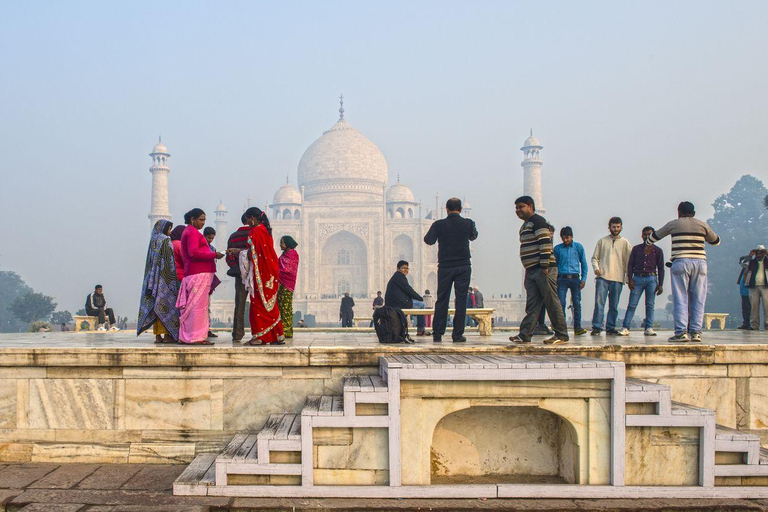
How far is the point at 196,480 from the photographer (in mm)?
3932

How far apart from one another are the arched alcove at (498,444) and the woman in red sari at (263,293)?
1.42m

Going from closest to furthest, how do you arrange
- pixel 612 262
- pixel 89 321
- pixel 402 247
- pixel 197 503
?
pixel 197 503 → pixel 612 262 → pixel 89 321 → pixel 402 247

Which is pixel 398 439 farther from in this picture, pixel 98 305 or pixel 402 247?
pixel 402 247

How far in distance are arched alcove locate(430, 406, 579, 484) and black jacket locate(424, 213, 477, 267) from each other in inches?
65.3

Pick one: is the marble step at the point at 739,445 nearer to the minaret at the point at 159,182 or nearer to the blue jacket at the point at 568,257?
the blue jacket at the point at 568,257

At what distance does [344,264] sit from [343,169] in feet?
21.0

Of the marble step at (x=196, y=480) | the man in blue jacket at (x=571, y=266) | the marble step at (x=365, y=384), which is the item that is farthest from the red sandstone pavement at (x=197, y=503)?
the man in blue jacket at (x=571, y=266)

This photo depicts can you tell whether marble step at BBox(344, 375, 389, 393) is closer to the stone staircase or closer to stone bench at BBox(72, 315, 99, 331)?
the stone staircase

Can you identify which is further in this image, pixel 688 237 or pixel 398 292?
pixel 398 292

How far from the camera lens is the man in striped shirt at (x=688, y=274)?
5.70m

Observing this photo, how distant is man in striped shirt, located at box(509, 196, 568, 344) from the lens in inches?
214

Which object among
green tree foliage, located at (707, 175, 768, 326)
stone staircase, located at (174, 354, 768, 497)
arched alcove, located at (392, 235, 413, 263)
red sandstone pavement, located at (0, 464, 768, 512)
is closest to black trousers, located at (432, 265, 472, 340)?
stone staircase, located at (174, 354, 768, 497)

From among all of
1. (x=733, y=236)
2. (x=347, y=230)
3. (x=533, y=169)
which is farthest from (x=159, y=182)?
(x=733, y=236)

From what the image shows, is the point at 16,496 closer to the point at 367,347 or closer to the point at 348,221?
the point at 367,347
